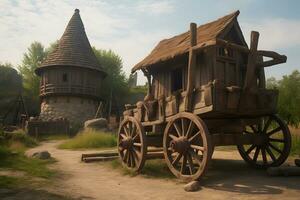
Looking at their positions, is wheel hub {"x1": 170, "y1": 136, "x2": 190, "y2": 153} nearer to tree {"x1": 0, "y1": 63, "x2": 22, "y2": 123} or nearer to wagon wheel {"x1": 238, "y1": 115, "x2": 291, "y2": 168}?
wagon wheel {"x1": 238, "y1": 115, "x2": 291, "y2": 168}

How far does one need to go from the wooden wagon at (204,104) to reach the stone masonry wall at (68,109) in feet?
66.6

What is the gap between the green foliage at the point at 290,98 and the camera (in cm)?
3072

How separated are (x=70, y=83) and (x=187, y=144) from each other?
2428 cm

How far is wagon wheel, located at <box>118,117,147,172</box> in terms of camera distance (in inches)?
387

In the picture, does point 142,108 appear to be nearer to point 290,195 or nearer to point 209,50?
point 209,50

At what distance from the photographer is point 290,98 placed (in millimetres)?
34500

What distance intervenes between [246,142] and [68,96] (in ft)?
79.0

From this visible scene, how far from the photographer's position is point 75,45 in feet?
106

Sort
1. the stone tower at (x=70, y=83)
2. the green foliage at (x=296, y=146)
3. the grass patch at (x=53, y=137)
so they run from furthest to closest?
the stone tower at (x=70, y=83), the grass patch at (x=53, y=137), the green foliage at (x=296, y=146)

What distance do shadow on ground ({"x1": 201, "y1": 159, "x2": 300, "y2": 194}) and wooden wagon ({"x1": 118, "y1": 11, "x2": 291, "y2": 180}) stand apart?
46 centimetres

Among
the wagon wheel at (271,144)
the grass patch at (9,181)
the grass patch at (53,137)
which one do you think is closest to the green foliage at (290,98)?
the grass patch at (53,137)

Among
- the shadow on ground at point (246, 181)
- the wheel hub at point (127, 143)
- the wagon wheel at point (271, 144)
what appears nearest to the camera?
the shadow on ground at point (246, 181)

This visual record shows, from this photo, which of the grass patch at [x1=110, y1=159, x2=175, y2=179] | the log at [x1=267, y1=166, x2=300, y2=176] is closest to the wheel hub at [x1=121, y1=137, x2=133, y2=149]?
the grass patch at [x1=110, y1=159, x2=175, y2=179]

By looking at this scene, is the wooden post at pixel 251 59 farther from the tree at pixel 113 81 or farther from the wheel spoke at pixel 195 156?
the tree at pixel 113 81
